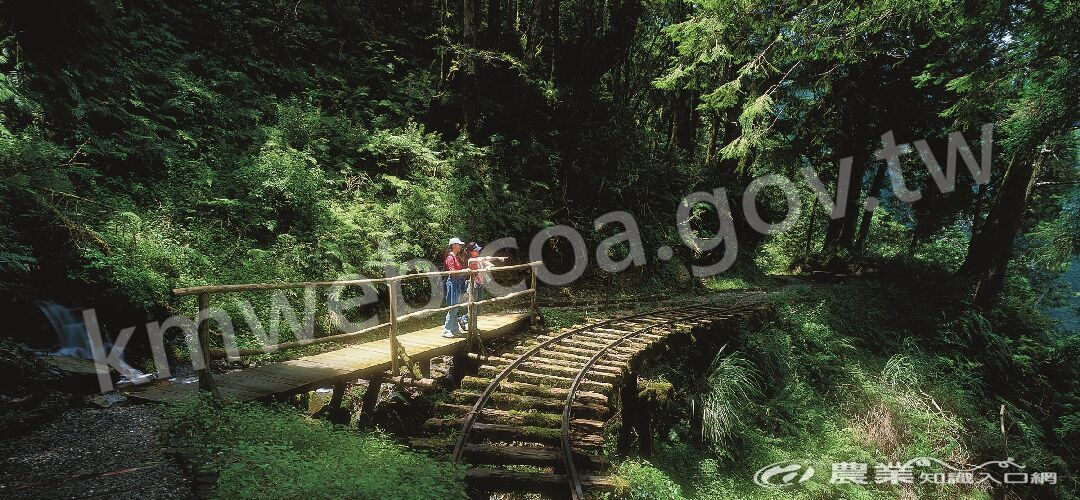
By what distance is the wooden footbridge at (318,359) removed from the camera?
212 inches

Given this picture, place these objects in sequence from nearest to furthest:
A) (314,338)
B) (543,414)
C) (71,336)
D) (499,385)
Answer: (71,336), (543,414), (499,385), (314,338)

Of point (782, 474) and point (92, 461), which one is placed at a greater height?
point (92, 461)

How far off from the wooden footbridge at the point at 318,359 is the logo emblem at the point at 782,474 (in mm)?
5537

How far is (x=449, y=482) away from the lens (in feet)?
15.6

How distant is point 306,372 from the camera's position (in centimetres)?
660

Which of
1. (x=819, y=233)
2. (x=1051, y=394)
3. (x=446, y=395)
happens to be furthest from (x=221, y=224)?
(x=819, y=233)

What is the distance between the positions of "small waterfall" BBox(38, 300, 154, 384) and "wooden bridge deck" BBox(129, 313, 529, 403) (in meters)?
0.55

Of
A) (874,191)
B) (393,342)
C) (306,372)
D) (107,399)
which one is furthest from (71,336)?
(874,191)

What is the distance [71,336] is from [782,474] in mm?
11239

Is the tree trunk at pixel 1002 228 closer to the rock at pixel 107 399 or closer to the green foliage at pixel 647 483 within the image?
the green foliage at pixel 647 483

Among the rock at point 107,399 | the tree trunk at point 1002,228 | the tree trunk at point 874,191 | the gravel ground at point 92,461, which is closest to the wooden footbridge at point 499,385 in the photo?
the rock at point 107,399

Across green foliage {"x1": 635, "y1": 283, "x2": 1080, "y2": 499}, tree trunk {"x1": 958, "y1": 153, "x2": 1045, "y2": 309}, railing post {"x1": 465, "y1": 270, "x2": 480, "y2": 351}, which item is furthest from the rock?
tree trunk {"x1": 958, "y1": 153, "x2": 1045, "y2": 309}

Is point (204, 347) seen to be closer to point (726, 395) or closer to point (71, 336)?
point (71, 336)

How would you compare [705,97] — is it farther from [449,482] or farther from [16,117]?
[16,117]
